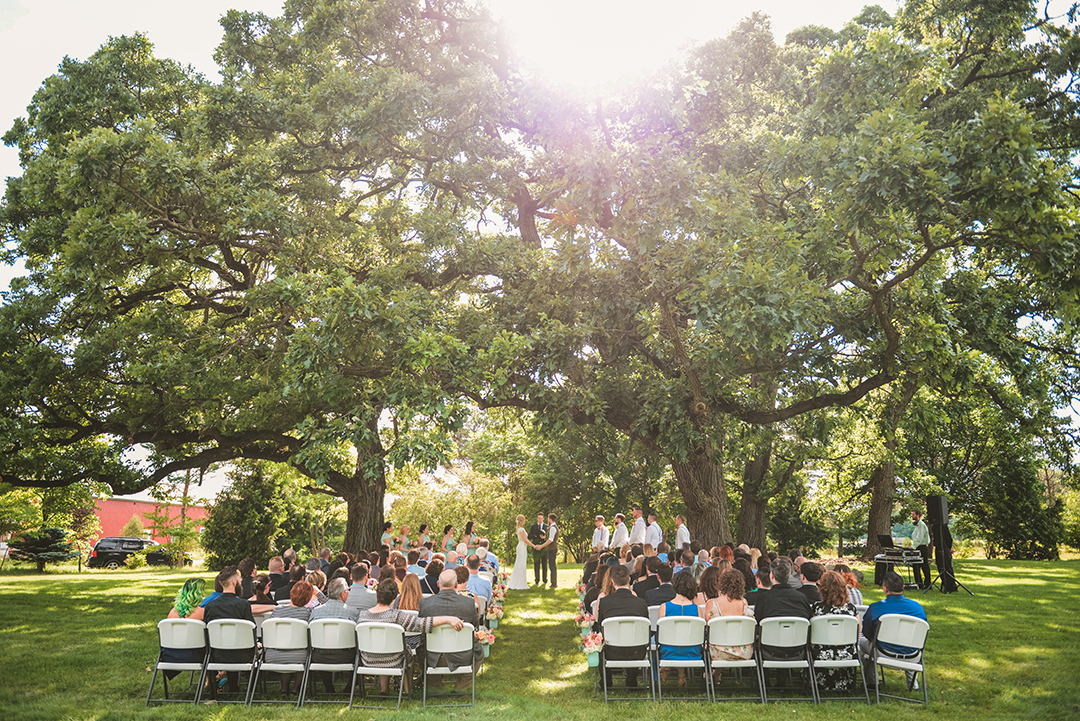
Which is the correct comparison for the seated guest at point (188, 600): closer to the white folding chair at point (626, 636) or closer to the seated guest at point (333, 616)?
the seated guest at point (333, 616)

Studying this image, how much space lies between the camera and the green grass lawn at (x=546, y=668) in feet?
20.5

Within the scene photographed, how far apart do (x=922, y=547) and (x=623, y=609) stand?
10654mm

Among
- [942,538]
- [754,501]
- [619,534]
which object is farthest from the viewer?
[754,501]

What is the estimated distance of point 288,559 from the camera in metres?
10.9

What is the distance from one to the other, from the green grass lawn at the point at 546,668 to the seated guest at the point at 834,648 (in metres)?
0.38

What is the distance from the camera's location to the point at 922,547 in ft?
47.8

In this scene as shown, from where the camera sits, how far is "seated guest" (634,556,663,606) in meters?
8.18

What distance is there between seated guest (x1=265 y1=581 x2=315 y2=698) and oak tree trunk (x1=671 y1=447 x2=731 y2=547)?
296 inches

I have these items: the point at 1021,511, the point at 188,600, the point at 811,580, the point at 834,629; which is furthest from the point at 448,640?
the point at 1021,511

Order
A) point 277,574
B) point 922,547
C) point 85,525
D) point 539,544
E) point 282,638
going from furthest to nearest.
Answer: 1. point 85,525
2. point 539,544
3. point 922,547
4. point 277,574
5. point 282,638

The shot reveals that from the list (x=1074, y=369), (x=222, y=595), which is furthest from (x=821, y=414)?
(x=222, y=595)

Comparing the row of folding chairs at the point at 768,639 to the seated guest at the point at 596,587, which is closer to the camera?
the row of folding chairs at the point at 768,639

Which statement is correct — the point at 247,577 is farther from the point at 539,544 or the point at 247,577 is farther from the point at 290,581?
the point at 539,544

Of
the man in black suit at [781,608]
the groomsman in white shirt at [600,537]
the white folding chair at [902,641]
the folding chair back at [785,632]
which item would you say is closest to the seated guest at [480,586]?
the man in black suit at [781,608]
